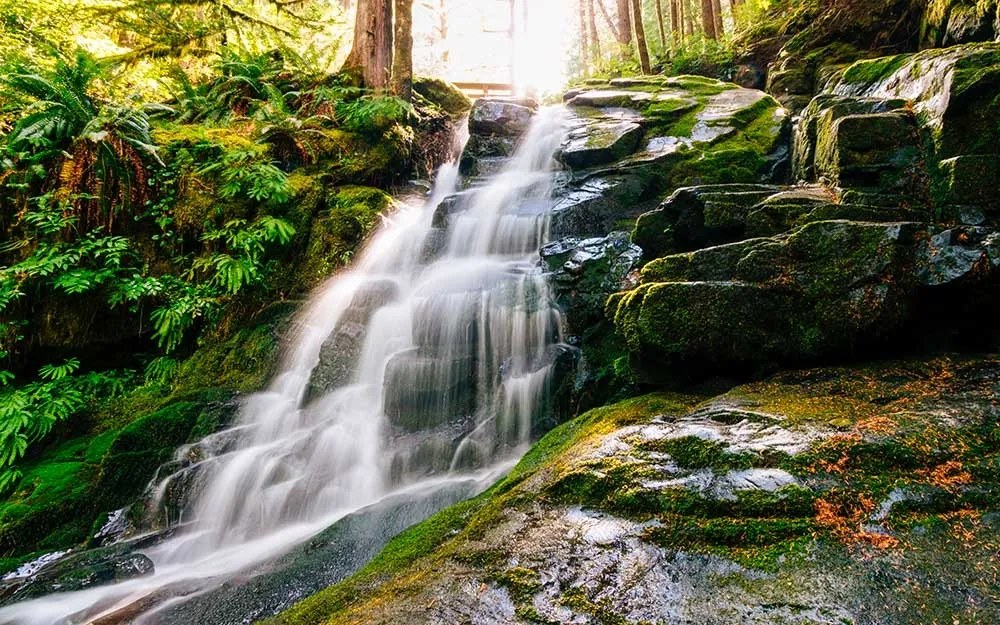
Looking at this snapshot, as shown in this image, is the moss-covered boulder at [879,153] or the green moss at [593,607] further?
the moss-covered boulder at [879,153]

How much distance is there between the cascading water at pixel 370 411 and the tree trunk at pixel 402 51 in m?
4.31

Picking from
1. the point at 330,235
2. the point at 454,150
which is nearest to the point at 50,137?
the point at 330,235

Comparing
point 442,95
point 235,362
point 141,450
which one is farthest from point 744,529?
point 442,95

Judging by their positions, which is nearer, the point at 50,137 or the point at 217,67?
the point at 50,137

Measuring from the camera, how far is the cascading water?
3900mm

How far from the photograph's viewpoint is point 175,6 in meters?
10.0

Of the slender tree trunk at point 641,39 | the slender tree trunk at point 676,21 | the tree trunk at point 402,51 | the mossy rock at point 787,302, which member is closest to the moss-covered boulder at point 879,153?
the mossy rock at point 787,302

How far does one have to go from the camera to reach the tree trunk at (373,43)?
980cm

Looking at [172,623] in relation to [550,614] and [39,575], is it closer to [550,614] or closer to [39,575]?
[39,575]

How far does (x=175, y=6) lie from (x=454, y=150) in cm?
640

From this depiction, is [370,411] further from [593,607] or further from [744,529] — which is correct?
[744,529]

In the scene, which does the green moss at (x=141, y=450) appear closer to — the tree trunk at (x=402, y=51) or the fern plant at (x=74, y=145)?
the fern plant at (x=74, y=145)

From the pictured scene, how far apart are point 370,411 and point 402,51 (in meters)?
7.99

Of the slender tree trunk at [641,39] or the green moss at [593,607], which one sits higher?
the slender tree trunk at [641,39]
